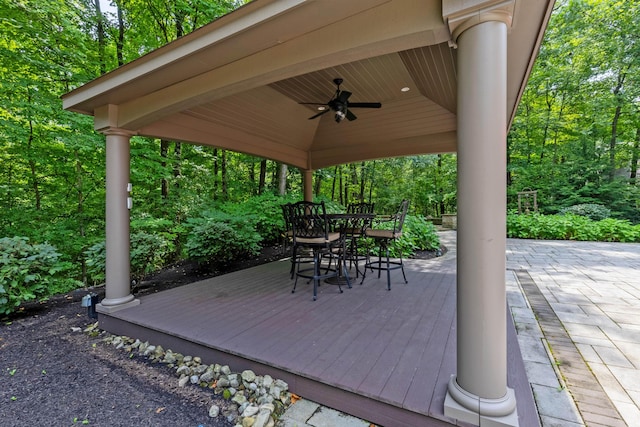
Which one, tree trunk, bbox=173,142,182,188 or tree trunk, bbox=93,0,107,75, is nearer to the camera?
tree trunk, bbox=93,0,107,75

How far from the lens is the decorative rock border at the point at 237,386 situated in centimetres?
169

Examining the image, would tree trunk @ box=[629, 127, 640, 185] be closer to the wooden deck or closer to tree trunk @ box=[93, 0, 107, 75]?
the wooden deck

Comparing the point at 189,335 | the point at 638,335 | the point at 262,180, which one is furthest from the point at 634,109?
the point at 189,335

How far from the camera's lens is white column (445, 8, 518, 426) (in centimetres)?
136

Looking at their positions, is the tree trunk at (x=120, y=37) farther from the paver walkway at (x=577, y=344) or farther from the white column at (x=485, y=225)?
the paver walkway at (x=577, y=344)

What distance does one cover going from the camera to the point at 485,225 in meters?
1.37

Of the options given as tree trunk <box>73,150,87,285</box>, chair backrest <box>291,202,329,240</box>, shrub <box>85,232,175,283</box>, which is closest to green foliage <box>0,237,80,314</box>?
shrub <box>85,232,175,283</box>

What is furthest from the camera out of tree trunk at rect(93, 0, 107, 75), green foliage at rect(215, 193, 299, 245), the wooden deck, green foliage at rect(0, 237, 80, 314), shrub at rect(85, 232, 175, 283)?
green foliage at rect(215, 193, 299, 245)

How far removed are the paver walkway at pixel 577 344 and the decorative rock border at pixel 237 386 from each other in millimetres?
131

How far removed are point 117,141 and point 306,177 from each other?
385 cm

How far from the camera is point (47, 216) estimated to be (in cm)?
552

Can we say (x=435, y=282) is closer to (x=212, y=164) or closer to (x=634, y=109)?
(x=212, y=164)

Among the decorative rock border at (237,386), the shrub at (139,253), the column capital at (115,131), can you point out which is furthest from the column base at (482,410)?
the shrub at (139,253)

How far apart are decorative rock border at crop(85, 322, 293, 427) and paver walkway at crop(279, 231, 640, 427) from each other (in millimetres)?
131
